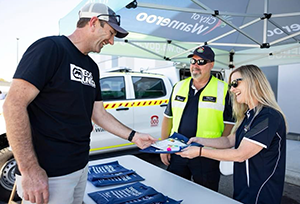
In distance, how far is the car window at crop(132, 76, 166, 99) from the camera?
536 centimetres

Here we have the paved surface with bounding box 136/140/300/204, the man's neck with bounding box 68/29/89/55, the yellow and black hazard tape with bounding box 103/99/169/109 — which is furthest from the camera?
the yellow and black hazard tape with bounding box 103/99/169/109

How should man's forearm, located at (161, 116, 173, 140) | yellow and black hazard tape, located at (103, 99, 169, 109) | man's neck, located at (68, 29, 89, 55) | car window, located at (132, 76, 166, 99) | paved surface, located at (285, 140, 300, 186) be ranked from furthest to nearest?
car window, located at (132, 76, 166, 99)
yellow and black hazard tape, located at (103, 99, 169, 109)
paved surface, located at (285, 140, 300, 186)
man's forearm, located at (161, 116, 173, 140)
man's neck, located at (68, 29, 89, 55)

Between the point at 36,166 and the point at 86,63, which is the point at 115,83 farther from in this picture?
the point at 36,166

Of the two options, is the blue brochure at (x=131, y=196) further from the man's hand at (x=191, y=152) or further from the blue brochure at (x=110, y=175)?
the man's hand at (x=191, y=152)

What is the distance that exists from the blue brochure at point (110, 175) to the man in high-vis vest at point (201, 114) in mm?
630

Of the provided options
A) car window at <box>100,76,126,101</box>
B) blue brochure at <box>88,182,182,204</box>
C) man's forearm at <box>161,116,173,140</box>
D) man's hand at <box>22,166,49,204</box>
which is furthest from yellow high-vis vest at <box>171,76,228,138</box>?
car window at <box>100,76,126,101</box>

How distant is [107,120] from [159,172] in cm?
65

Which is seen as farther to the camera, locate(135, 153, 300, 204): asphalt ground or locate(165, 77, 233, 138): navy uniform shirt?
locate(135, 153, 300, 204): asphalt ground

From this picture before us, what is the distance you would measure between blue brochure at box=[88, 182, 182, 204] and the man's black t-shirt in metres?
0.32

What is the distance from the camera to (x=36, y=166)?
112 cm

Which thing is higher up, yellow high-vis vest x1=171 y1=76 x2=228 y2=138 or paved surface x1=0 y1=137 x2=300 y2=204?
yellow high-vis vest x1=171 y1=76 x2=228 y2=138

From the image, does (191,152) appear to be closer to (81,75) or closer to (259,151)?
(259,151)

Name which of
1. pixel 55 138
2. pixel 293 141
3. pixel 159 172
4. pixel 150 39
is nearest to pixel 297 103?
pixel 293 141

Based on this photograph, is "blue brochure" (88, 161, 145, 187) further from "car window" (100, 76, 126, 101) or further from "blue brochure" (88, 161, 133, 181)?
"car window" (100, 76, 126, 101)
